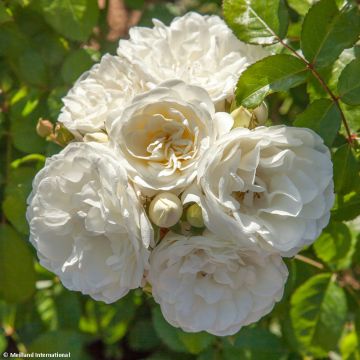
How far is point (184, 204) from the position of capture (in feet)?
3.30

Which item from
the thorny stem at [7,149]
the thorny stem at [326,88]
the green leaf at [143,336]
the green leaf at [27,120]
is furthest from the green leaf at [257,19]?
the green leaf at [143,336]

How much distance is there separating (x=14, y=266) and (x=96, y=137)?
2.27 feet

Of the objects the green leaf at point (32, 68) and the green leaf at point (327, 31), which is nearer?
the green leaf at point (327, 31)

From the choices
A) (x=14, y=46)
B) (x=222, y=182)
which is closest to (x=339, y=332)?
(x=222, y=182)

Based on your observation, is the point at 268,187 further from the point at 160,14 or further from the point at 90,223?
the point at 160,14

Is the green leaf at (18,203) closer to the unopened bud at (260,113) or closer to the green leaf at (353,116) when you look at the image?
the unopened bud at (260,113)

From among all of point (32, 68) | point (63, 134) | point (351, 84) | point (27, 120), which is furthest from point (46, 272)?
point (351, 84)

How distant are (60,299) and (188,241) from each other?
39.3 inches

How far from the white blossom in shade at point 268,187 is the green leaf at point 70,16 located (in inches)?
29.4

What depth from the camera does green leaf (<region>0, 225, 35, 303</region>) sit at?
160 centimetres

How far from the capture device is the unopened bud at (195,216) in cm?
97

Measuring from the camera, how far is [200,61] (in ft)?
4.03

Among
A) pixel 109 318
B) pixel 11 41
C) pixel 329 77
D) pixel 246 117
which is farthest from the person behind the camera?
pixel 109 318

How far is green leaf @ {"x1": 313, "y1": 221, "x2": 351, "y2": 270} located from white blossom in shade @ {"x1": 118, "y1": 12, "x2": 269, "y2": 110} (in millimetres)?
517
